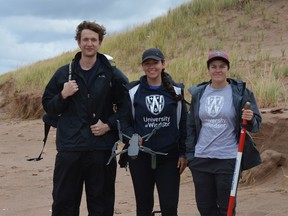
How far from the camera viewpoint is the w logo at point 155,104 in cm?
438

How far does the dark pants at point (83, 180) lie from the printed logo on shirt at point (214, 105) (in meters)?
0.96

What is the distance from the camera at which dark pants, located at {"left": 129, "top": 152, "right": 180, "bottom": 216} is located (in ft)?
14.5

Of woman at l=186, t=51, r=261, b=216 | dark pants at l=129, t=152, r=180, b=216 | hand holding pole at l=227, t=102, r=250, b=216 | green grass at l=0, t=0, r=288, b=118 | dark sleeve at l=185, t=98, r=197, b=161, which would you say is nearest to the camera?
hand holding pole at l=227, t=102, r=250, b=216

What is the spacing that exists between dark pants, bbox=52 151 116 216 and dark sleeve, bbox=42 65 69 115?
0.38 m

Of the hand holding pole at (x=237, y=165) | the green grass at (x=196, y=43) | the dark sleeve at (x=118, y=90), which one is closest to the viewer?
the hand holding pole at (x=237, y=165)

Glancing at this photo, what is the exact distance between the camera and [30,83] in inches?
775

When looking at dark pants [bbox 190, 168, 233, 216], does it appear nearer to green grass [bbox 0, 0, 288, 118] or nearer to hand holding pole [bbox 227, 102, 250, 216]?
hand holding pole [bbox 227, 102, 250, 216]

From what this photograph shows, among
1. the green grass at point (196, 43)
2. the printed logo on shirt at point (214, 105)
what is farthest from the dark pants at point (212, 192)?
the green grass at point (196, 43)

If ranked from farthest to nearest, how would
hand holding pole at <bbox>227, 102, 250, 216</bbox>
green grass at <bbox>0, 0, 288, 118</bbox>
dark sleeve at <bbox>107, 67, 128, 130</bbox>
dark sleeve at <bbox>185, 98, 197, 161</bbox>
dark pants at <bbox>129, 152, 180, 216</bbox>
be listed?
green grass at <bbox>0, 0, 288, 118</bbox> → dark sleeve at <bbox>107, 67, 128, 130</bbox> → dark pants at <bbox>129, 152, 180, 216</bbox> → dark sleeve at <bbox>185, 98, 197, 161</bbox> → hand holding pole at <bbox>227, 102, 250, 216</bbox>

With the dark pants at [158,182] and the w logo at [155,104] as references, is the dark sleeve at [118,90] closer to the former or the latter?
the w logo at [155,104]

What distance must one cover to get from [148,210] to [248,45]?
11.5m

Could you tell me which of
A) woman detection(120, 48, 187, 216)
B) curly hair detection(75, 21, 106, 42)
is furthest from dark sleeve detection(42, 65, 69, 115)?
woman detection(120, 48, 187, 216)

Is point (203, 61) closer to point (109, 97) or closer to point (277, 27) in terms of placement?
point (277, 27)

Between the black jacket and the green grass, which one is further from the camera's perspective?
the green grass
